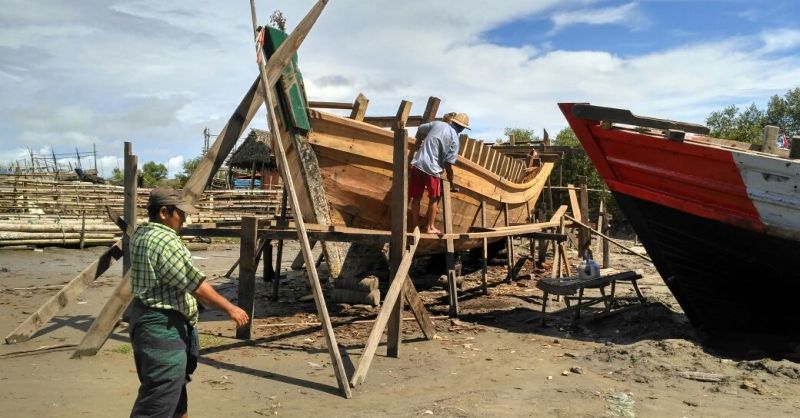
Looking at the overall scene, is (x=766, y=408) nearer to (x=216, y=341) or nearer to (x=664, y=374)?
(x=664, y=374)

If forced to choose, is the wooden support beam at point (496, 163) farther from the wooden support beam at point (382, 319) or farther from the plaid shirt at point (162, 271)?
the plaid shirt at point (162, 271)

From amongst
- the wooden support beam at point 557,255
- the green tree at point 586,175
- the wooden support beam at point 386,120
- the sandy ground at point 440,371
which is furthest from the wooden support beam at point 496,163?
the green tree at point 586,175

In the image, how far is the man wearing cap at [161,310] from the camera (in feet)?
9.74

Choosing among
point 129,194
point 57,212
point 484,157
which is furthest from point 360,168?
point 57,212

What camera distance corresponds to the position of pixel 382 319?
527cm

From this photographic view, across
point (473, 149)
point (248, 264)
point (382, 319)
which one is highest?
point (473, 149)

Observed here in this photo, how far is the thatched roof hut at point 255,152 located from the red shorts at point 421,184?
18809mm

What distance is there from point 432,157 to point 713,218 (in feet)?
10.5

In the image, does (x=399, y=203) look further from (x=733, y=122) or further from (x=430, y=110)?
(x=733, y=122)

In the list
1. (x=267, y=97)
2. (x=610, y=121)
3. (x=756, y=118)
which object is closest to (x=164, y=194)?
(x=267, y=97)

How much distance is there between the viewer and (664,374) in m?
5.44

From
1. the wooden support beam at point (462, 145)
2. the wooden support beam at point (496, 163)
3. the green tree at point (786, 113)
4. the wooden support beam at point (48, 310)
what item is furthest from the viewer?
the green tree at point (786, 113)

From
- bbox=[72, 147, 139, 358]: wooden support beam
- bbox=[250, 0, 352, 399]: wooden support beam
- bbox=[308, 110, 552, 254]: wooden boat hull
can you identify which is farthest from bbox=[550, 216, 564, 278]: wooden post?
bbox=[72, 147, 139, 358]: wooden support beam

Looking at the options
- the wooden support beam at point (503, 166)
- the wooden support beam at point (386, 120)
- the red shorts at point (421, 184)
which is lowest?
the red shorts at point (421, 184)
